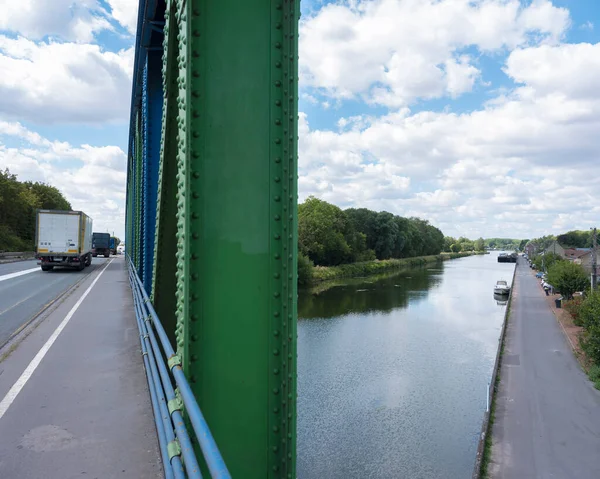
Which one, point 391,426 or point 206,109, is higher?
point 206,109

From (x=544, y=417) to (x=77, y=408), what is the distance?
18.4 metres

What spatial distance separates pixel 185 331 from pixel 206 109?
1146mm

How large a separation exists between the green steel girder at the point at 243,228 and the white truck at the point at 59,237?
28.4 meters

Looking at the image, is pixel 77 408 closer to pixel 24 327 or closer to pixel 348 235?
pixel 24 327

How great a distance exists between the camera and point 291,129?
8.32ft

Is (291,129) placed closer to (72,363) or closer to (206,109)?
(206,109)

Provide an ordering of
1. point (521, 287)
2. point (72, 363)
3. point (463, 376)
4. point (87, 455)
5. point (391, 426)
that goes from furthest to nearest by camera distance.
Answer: point (521, 287), point (463, 376), point (391, 426), point (72, 363), point (87, 455)

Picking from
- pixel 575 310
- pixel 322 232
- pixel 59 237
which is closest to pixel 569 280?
pixel 575 310

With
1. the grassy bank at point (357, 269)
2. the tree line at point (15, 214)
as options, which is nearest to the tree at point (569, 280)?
the grassy bank at point (357, 269)

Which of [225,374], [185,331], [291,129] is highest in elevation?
[291,129]

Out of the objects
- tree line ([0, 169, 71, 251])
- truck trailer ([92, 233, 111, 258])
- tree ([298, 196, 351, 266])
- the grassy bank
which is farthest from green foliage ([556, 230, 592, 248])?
tree line ([0, 169, 71, 251])

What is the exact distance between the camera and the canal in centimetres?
1686

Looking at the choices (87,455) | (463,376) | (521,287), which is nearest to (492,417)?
(463,376)

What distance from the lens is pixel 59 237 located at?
27734 millimetres
